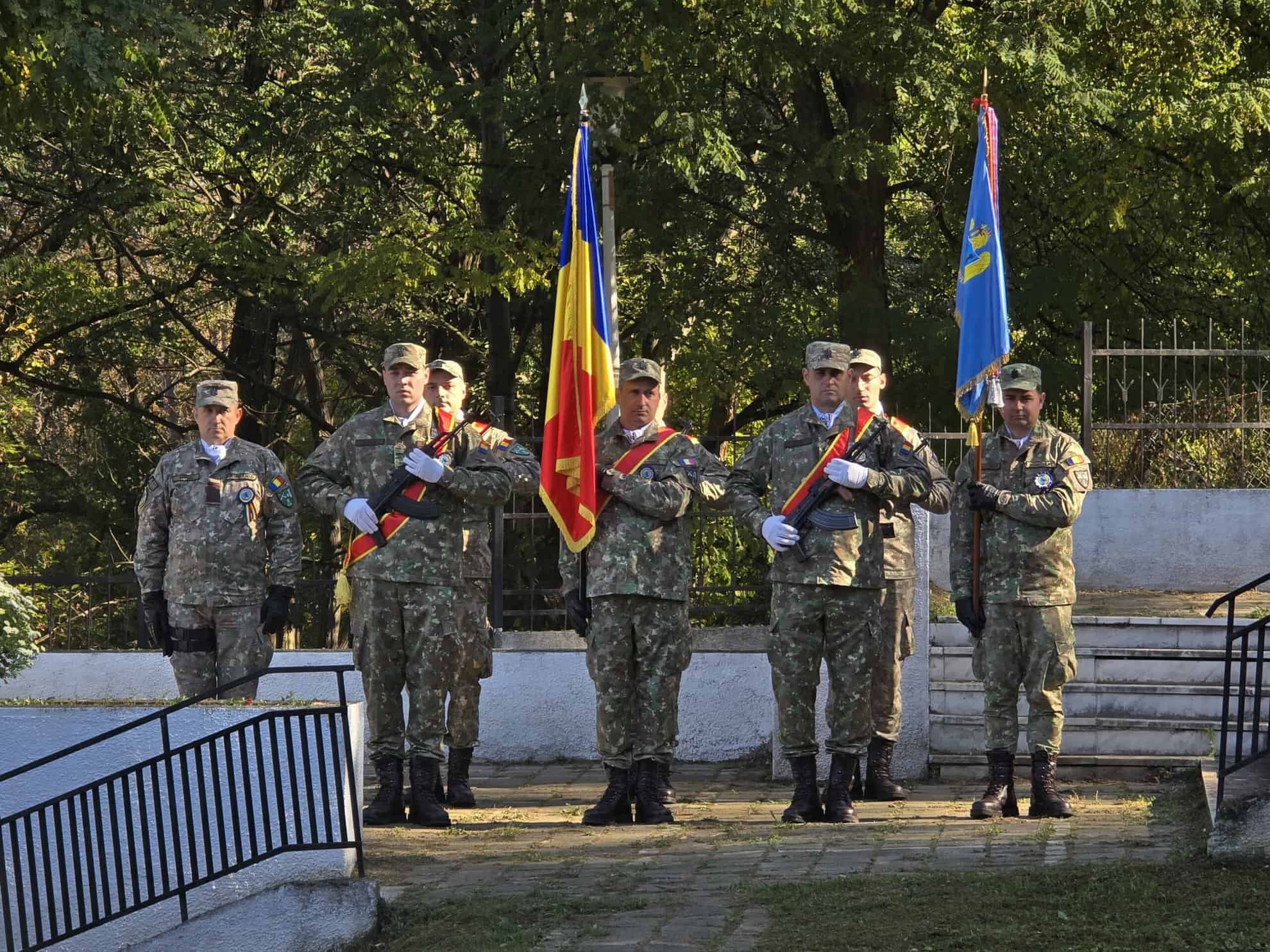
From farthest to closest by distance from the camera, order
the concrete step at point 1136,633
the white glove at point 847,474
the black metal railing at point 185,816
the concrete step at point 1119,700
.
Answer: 1. the concrete step at point 1136,633
2. the concrete step at point 1119,700
3. the white glove at point 847,474
4. the black metal railing at point 185,816

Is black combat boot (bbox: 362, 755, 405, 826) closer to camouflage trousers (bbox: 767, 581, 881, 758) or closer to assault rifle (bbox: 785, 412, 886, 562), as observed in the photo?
camouflage trousers (bbox: 767, 581, 881, 758)

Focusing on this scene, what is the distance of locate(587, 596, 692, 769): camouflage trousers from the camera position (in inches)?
320

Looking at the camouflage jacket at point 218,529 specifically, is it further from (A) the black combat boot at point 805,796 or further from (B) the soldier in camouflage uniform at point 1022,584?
(B) the soldier in camouflage uniform at point 1022,584

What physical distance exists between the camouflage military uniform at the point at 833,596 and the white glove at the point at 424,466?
141 centimetres

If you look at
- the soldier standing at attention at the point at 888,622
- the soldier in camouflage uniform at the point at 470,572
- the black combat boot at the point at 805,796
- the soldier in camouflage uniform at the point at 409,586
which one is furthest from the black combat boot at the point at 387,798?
the soldier standing at attention at the point at 888,622

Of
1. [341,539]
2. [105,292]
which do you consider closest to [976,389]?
[341,539]

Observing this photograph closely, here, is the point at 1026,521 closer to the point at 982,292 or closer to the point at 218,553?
the point at 982,292

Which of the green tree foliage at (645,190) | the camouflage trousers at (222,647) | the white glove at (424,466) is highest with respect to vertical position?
the green tree foliage at (645,190)

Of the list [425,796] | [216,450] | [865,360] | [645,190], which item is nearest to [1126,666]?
[865,360]

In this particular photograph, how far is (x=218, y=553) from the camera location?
28.8ft

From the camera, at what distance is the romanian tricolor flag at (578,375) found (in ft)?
27.3

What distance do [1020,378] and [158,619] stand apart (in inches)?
173

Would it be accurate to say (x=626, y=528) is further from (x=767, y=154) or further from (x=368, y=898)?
(x=767, y=154)

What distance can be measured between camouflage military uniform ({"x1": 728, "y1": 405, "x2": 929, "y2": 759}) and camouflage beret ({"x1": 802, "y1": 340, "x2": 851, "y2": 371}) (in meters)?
0.27
